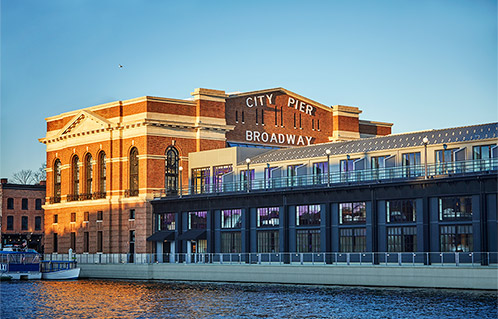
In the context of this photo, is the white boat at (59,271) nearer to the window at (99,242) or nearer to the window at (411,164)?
the window at (99,242)

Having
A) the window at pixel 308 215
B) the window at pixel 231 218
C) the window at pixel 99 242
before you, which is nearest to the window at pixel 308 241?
the window at pixel 308 215

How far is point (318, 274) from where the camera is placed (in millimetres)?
77000

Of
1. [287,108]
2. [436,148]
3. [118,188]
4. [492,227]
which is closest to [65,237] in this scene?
[118,188]

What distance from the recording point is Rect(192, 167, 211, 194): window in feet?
324

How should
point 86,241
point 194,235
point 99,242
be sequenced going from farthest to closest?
point 86,241, point 99,242, point 194,235

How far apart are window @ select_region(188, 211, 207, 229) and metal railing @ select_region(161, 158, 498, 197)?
7.82 feet

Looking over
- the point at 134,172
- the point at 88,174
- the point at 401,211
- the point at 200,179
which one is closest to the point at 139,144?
the point at 134,172

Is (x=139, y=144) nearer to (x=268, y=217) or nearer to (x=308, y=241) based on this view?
(x=268, y=217)

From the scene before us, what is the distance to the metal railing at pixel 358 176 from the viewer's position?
7462 cm

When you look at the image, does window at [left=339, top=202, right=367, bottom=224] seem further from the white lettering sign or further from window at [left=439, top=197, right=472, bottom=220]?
the white lettering sign

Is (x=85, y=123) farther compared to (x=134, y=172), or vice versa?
(x=85, y=123)

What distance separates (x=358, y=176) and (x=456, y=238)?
12394 mm

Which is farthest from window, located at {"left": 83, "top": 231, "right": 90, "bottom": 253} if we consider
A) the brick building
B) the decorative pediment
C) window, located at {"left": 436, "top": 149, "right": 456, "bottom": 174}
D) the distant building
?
window, located at {"left": 436, "top": 149, "right": 456, "bottom": 174}

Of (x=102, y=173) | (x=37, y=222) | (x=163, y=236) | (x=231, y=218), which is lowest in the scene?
(x=163, y=236)
